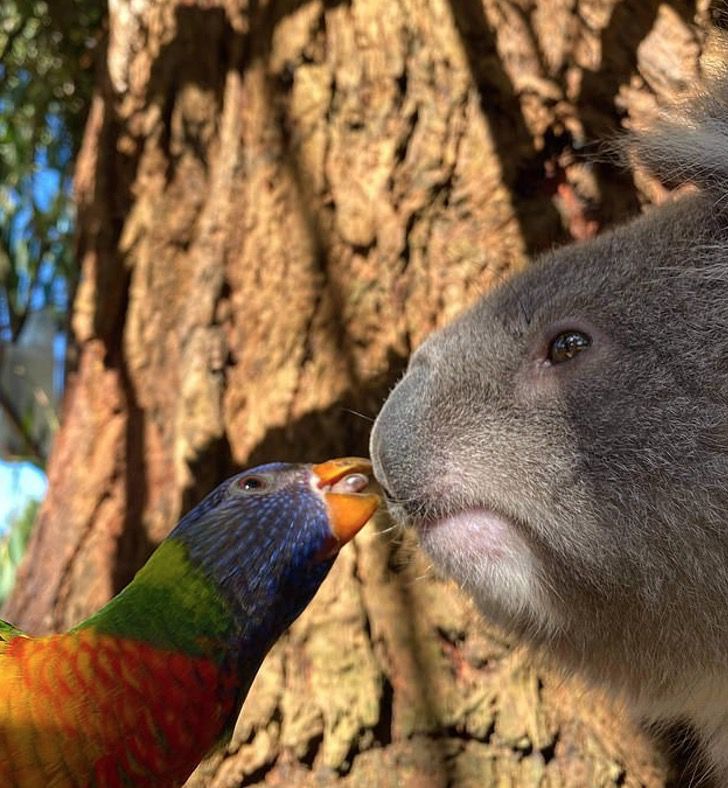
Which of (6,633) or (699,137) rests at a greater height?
(699,137)

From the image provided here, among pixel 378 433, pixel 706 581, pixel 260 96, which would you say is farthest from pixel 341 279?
pixel 706 581

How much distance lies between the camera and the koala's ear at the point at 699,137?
5.57 ft

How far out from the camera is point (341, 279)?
2602 millimetres

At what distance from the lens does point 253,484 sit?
73.9 inches

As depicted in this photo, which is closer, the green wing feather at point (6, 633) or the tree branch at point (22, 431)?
the green wing feather at point (6, 633)

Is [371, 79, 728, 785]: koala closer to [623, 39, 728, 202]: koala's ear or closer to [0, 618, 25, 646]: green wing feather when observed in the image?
[623, 39, 728, 202]: koala's ear

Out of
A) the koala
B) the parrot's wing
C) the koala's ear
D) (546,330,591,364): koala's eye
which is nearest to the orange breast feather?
the parrot's wing

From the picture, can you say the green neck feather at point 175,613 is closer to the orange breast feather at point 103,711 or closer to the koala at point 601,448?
the orange breast feather at point 103,711

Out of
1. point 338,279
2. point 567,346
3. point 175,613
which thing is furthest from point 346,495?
point 338,279

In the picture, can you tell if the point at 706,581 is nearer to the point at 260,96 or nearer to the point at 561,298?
the point at 561,298

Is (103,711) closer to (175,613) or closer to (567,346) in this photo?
(175,613)

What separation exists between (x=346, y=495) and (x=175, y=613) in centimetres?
39

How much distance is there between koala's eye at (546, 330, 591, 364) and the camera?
5.15 ft

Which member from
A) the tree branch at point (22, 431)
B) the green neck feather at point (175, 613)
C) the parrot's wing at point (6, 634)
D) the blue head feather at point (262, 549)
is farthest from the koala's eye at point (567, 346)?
the tree branch at point (22, 431)
